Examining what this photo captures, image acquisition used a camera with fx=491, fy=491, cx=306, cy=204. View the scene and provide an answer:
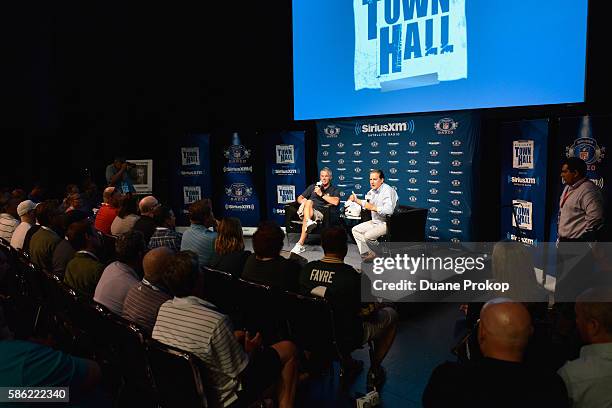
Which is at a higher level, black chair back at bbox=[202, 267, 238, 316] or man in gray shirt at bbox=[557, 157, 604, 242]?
man in gray shirt at bbox=[557, 157, 604, 242]

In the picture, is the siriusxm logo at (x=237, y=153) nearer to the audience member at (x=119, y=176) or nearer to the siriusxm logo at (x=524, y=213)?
the audience member at (x=119, y=176)

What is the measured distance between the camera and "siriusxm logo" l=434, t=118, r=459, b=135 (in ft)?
23.2

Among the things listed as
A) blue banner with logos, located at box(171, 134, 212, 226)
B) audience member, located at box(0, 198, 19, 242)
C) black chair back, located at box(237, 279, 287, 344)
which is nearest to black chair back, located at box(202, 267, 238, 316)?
black chair back, located at box(237, 279, 287, 344)

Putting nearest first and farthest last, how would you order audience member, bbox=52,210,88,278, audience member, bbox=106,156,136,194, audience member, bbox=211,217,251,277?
Answer: audience member, bbox=211,217,251,277 < audience member, bbox=52,210,88,278 < audience member, bbox=106,156,136,194

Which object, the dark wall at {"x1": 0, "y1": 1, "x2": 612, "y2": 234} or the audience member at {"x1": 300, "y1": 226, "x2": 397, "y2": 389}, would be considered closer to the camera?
the audience member at {"x1": 300, "y1": 226, "x2": 397, "y2": 389}

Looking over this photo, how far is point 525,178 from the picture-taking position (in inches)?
248

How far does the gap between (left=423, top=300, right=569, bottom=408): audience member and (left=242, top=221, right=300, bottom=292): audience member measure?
1.57 metres

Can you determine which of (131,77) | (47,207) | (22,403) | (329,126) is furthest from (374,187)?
(131,77)

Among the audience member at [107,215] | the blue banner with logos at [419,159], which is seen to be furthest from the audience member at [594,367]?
the blue banner with logos at [419,159]

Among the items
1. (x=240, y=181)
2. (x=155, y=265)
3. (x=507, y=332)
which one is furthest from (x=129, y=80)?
(x=507, y=332)

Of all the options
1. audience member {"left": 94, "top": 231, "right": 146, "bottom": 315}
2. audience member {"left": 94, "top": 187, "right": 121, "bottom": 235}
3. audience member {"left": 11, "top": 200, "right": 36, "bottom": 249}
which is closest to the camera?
audience member {"left": 94, "top": 231, "right": 146, "bottom": 315}

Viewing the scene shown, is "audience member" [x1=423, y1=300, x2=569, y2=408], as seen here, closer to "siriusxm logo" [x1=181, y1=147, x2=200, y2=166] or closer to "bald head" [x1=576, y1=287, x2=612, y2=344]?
"bald head" [x1=576, y1=287, x2=612, y2=344]

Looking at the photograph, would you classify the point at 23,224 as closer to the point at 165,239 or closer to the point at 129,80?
the point at 165,239

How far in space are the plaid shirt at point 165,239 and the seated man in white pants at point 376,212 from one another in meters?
2.85
